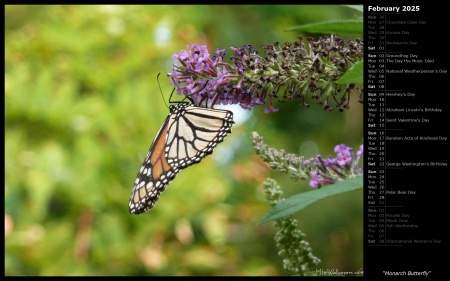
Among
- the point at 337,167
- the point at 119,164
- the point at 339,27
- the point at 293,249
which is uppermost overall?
the point at 339,27

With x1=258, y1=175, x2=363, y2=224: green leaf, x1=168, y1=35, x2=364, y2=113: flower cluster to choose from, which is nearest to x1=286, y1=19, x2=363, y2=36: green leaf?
x1=168, y1=35, x2=364, y2=113: flower cluster

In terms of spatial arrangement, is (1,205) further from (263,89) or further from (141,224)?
(263,89)

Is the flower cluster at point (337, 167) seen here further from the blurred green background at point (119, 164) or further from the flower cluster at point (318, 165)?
the blurred green background at point (119, 164)

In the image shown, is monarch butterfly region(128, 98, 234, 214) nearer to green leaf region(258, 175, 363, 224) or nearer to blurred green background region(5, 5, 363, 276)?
green leaf region(258, 175, 363, 224)
